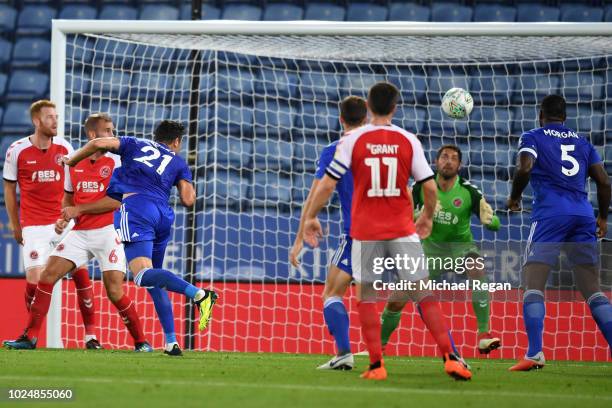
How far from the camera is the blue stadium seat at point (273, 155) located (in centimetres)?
1191

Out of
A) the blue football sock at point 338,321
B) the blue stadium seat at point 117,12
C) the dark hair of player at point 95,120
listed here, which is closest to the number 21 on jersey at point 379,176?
the blue football sock at point 338,321

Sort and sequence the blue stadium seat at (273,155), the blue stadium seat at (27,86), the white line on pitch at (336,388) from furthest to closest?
the blue stadium seat at (27,86) < the blue stadium seat at (273,155) < the white line on pitch at (336,388)

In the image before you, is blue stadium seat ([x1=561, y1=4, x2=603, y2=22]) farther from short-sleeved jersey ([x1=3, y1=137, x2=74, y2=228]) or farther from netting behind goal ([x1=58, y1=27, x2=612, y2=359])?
short-sleeved jersey ([x1=3, y1=137, x2=74, y2=228])

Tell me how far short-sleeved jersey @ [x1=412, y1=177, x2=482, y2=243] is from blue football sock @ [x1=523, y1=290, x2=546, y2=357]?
6.03 ft

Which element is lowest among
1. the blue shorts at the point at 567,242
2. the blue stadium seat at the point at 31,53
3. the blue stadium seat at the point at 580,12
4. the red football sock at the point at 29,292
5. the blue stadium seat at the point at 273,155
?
the red football sock at the point at 29,292

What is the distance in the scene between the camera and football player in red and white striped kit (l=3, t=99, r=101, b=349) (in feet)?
26.9

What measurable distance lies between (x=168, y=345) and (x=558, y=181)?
9.16 feet

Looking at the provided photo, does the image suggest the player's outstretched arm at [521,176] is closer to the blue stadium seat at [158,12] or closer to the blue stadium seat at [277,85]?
the blue stadium seat at [277,85]

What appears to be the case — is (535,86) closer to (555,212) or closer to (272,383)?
(555,212)

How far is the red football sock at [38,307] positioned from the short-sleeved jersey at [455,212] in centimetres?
294

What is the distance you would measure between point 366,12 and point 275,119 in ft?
9.43

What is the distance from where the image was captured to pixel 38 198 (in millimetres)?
8289

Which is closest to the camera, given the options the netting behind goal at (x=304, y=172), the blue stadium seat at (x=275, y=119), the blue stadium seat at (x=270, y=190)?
the netting behind goal at (x=304, y=172)

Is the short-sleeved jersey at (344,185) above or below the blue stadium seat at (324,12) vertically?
below
